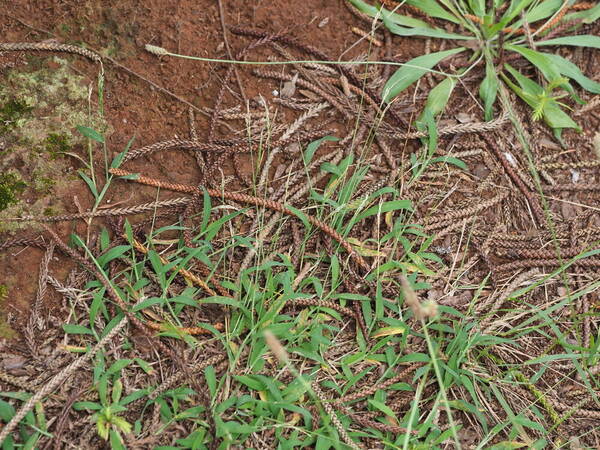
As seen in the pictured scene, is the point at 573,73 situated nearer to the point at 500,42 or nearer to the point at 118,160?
the point at 500,42

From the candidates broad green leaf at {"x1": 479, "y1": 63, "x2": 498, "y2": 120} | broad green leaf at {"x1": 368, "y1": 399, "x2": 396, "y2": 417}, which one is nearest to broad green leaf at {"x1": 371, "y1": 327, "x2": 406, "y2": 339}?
broad green leaf at {"x1": 368, "y1": 399, "x2": 396, "y2": 417}

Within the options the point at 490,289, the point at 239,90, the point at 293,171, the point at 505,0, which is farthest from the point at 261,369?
the point at 505,0

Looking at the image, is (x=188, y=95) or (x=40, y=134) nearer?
(x=40, y=134)

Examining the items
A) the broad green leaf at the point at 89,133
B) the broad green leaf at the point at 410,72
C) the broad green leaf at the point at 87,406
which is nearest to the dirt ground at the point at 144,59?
the broad green leaf at the point at 89,133

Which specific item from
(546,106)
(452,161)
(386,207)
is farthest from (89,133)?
(546,106)

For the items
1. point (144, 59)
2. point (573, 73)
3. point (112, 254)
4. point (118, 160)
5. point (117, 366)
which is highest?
point (573, 73)

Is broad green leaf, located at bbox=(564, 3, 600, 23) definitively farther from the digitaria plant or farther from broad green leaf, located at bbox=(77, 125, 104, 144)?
broad green leaf, located at bbox=(77, 125, 104, 144)
